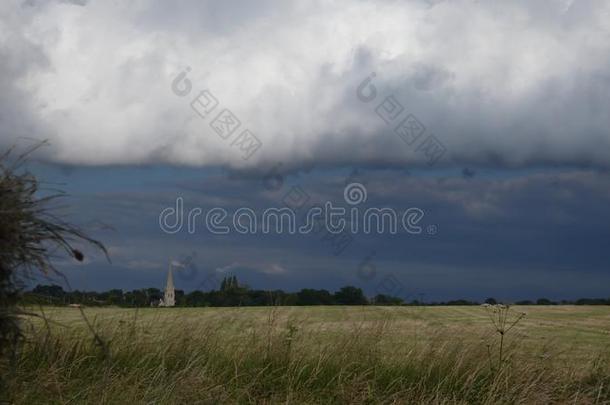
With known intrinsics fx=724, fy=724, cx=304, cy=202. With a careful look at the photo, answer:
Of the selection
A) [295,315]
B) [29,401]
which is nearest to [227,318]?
[295,315]

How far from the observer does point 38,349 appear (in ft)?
34.1

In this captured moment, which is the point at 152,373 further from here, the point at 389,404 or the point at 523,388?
the point at 523,388

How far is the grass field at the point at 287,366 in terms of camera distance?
968 centimetres

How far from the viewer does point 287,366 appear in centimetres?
1055

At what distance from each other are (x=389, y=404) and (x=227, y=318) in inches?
141

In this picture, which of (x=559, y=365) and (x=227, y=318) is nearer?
(x=559, y=365)

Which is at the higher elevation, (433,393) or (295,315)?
(295,315)

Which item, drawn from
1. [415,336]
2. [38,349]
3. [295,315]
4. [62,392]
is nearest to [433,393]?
[415,336]

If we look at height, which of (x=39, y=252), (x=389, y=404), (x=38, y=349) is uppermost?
(x=39, y=252)

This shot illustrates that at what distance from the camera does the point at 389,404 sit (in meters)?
9.91

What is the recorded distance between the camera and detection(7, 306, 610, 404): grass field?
9.68 m

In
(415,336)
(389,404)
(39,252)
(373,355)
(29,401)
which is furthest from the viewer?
(415,336)

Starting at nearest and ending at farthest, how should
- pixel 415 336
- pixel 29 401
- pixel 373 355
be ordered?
pixel 29 401 → pixel 373 355 → pixel 415 336

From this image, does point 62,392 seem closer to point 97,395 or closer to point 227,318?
point 97,395
